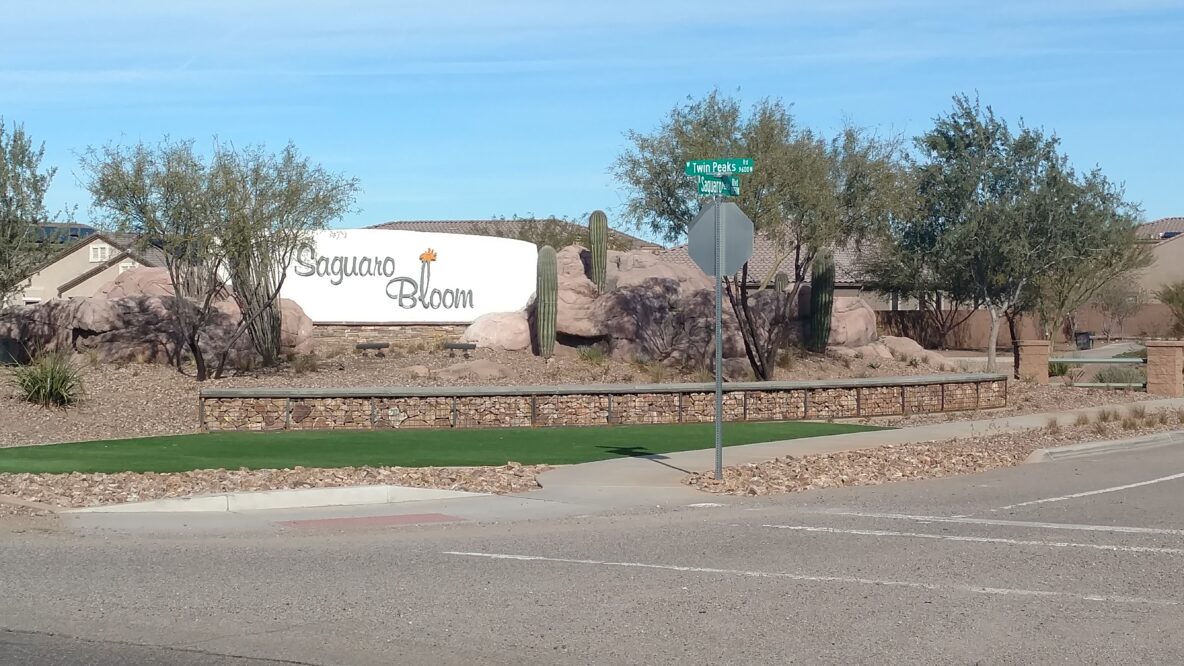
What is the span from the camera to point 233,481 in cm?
1424

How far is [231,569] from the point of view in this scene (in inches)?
389

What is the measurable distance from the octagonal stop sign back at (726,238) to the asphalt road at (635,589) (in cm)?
287

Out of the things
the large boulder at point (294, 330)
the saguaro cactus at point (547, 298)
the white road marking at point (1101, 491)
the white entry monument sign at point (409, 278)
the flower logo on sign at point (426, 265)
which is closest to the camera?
the white road marking at point (1101, 491)

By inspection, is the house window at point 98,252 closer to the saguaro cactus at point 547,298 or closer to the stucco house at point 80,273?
the stucco house at point 80,273

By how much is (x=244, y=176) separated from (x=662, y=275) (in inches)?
514

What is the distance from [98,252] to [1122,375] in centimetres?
5224

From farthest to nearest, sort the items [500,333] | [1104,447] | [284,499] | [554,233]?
[554,233]
[500,333]
[1104,447]
[284,499]

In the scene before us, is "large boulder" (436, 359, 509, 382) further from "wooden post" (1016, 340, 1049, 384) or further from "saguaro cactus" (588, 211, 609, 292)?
A: "wooden post" (1016, 340, 1049, 384)

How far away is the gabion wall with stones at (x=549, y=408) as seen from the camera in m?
21.0

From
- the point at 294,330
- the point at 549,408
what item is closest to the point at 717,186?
the point at 549,408

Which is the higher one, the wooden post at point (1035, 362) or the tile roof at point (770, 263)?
the tile roof at point (770, 263)

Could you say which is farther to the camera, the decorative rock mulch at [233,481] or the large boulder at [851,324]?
the large boulder at [851,324]

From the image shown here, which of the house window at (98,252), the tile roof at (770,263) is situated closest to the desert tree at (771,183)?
the tile roof at (770,263)

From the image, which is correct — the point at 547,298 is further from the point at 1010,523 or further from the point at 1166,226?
the point at 1166,226
